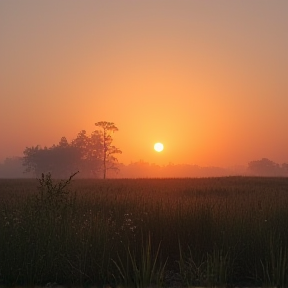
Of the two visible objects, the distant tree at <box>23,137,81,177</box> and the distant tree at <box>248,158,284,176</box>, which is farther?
the distant tree at <box>248,158,284,176</box>

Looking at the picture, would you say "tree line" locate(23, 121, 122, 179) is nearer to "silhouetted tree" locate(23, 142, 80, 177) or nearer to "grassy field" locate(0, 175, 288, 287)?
"silhouetted tree" locate(23, 142, 80, 177)

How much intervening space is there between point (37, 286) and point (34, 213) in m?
1.44

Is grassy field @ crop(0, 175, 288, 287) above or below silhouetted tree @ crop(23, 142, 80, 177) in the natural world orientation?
below

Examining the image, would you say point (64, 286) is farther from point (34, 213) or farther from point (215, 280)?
point (215, 280)

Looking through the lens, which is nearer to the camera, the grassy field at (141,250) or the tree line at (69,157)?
the grassy field at (141,250)

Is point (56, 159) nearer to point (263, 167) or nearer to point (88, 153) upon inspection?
point (88, 153)

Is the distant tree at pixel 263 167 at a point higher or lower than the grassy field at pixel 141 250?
higher

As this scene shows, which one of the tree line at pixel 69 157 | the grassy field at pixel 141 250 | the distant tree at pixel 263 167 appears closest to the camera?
the grassy field at pixel 141 250

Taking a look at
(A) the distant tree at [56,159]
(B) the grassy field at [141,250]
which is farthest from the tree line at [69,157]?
(B) the grassy field at [141,250]

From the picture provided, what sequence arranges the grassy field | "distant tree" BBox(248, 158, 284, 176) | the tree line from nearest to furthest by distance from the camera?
the grassy field → the tree line → "distant tree" BBox(248, 158, 284, 176)

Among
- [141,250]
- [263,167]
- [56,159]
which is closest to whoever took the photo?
[141,250]

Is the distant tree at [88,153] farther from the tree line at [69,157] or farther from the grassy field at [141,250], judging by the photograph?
the grassy field at [141,250]

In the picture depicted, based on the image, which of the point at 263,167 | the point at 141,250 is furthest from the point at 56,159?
the point at 263,167

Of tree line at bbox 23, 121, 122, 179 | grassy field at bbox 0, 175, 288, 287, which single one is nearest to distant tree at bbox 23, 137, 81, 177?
tree line at bbox 23, 121, 122, 179
